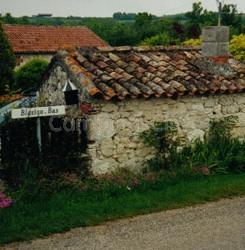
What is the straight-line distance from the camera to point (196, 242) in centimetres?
698

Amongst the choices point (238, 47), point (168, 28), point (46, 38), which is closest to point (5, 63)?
point (238, 47)

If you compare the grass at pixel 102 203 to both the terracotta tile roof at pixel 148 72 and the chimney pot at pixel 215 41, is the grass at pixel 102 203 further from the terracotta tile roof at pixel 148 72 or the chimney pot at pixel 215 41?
the chimney pot at pixel 215 41

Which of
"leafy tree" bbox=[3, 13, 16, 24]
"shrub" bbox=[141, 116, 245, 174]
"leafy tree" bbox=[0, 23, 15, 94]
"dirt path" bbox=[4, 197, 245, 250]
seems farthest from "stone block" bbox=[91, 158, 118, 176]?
"leafy tree" bbox=[3, 13, 16, 24]

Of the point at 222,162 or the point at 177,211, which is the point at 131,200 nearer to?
the point at 177,211

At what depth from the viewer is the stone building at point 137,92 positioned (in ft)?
34.1

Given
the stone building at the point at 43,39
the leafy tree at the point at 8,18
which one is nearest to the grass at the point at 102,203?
the stone building at the point at 43,39

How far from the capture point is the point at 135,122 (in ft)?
35.4

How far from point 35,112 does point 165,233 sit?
3.66 meters

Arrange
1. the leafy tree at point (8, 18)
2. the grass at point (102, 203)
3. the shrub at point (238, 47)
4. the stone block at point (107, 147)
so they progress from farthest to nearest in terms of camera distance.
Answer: the leafy tree at point (8, 18) → the shrub at point (238, 47) → the stone block at point (107, 147) → the grass at point (102, 203)

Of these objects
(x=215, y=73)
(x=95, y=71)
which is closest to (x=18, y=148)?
(x=95, y=71)

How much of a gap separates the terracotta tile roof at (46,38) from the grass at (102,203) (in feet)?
93.7

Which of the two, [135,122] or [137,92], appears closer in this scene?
[137,92]

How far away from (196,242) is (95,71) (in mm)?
5036

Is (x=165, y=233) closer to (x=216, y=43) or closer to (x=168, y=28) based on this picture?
(x=216, y=43)
